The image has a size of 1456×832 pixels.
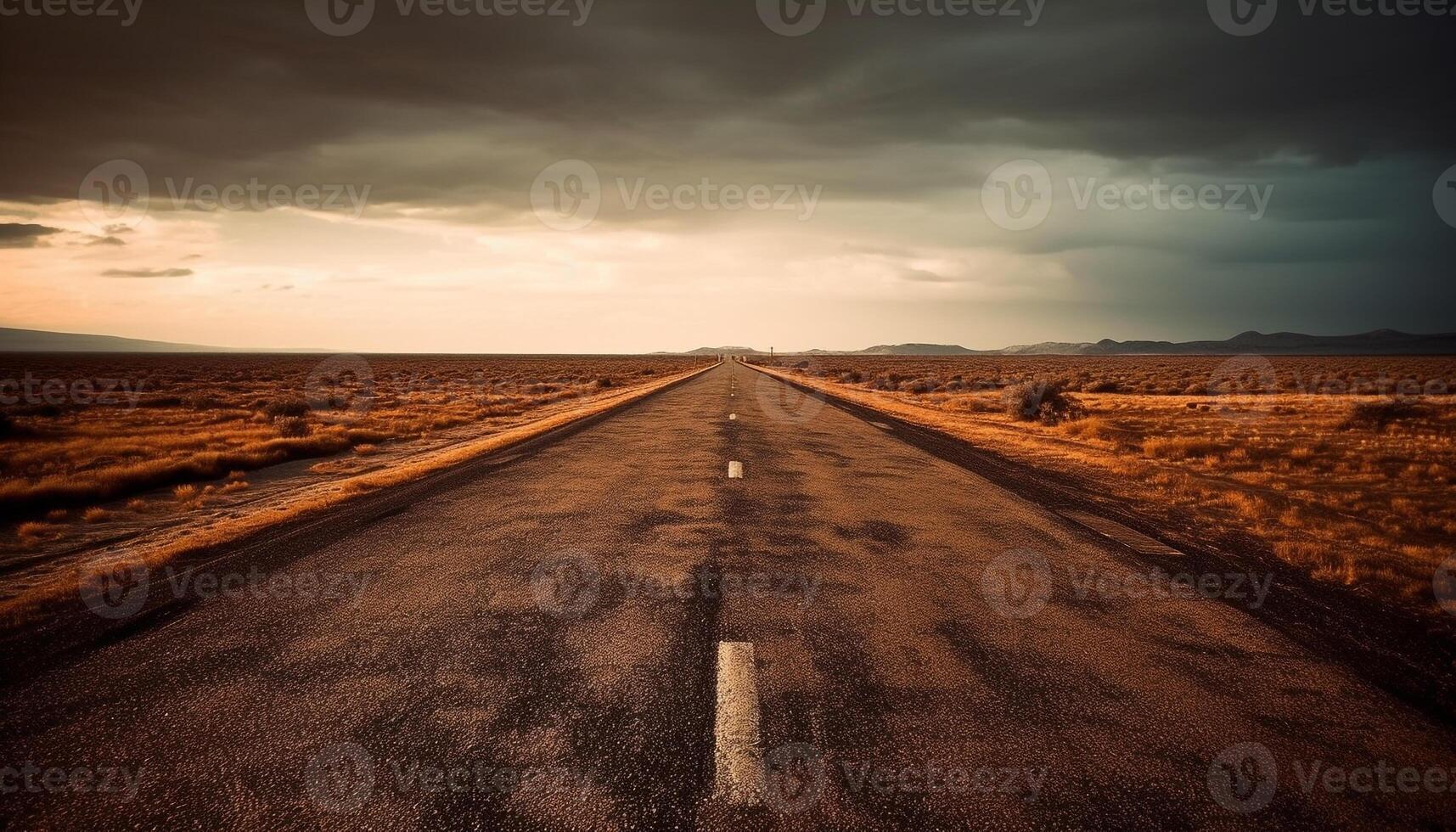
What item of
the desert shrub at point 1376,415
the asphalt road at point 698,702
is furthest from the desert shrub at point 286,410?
the desert shrub at point 1376,415

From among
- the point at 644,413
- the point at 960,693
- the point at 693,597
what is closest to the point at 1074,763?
the point at 960,693

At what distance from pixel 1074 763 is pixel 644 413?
21.3 metres

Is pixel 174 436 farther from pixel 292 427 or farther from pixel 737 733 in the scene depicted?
pixel 737 733

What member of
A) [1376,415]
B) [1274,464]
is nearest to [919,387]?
[1376,415]

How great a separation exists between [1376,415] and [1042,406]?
1026 centimetres

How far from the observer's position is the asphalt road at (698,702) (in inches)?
112

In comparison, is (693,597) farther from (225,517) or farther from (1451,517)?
(1451,517)

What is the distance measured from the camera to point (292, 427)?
19.6 metres

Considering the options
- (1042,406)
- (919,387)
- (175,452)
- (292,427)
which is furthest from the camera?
(919,387)

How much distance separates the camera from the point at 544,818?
2.70 meters

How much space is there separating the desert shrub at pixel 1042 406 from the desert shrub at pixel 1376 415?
7942mm

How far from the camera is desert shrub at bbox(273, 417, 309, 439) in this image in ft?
60.6

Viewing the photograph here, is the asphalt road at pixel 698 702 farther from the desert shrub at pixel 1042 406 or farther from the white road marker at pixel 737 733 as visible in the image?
the desert shrub at pixel 1042 406

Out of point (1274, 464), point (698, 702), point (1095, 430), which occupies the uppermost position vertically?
point (1095, 430)
